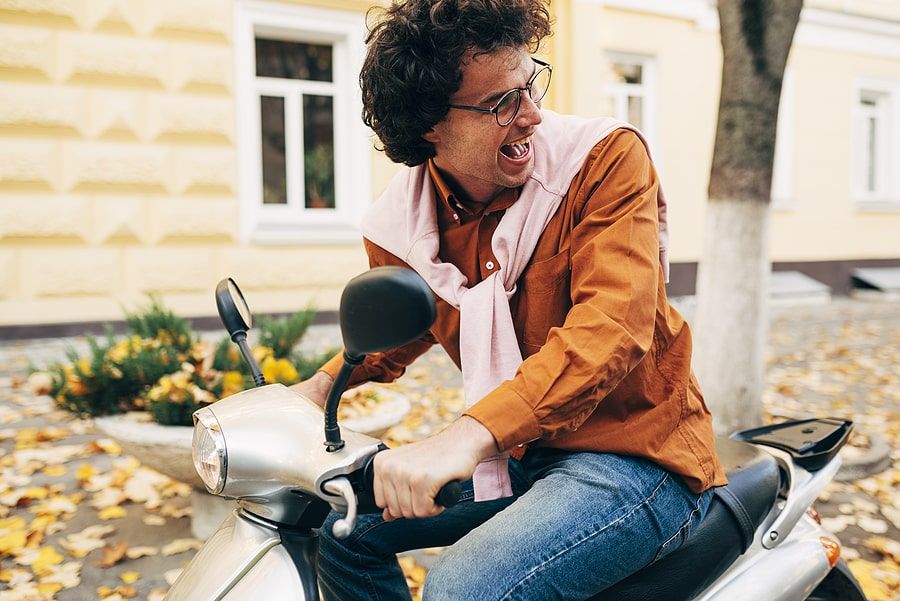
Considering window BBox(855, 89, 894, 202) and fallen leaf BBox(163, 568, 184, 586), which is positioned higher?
window BBox(855, 89, 894, 202)

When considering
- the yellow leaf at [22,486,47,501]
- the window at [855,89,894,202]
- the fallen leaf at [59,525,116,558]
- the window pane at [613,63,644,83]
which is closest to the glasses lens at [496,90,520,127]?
the fallen leaf at [59,525,116,558]

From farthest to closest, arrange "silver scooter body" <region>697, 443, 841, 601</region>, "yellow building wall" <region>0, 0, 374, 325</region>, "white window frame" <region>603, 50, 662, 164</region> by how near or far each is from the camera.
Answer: "white window frame" <region>603, 50, 662, 164</region> < "yellow building wall" <region>0, 0, 374, 325</region> < "silver scooter body" <region>697, 443, 841, 601</region>

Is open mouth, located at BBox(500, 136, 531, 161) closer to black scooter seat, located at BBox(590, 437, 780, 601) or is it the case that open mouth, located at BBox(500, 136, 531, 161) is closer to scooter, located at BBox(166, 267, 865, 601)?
scooter, located at BBox(166, 267, 865, 601)

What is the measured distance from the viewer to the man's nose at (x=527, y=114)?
155 cm

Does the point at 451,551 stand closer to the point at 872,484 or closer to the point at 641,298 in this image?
the point at 641,298

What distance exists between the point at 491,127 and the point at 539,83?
0.20 meters

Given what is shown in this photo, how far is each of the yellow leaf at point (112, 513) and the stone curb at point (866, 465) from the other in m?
3.39

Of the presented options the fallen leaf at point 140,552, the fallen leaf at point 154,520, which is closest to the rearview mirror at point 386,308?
the fallen leaf at point 140,552

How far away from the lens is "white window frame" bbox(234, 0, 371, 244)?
298 inches

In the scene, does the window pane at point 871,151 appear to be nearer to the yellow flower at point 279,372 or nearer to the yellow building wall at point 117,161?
the yellow building wall at point 117,161

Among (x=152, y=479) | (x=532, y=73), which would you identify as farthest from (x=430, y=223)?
(x=152, y=479)

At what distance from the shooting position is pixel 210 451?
1.20 m

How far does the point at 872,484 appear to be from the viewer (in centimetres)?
391

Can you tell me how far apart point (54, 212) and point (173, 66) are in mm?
1670
